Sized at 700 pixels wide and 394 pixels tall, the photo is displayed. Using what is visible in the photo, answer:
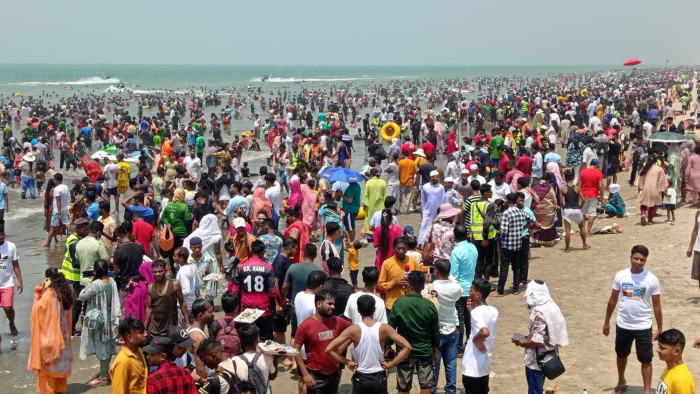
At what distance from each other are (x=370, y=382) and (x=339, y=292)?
1.31 meters

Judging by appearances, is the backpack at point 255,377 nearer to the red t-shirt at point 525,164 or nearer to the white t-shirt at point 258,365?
the white t-shirt at point 258,365

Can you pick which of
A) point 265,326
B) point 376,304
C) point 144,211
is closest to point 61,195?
point 144,211

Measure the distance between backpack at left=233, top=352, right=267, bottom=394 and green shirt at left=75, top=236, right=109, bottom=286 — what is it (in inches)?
159

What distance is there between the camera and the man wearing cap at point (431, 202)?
1179cm

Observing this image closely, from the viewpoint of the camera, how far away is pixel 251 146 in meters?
31.0

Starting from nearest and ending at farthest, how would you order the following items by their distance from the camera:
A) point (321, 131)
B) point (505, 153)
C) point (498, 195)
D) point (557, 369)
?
point (557, 369) < point (498, 195) < point (505, 153) < point (321, 131)

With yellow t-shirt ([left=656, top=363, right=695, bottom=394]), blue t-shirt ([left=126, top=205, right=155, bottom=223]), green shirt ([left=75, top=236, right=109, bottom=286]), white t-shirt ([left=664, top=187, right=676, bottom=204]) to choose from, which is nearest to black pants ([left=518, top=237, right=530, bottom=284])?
white t-shirt ([left=664, top=187, right=676, bottom=204])

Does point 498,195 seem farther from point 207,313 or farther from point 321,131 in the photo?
point 321,131

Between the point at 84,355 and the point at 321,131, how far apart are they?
13788 mm

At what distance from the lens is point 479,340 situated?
Result: 6.03m

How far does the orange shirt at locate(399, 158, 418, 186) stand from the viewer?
15.1 m

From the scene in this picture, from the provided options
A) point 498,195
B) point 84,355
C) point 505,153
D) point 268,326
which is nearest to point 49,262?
Result: point 84,355

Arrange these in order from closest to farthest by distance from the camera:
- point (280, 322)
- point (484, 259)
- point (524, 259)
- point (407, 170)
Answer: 1. point (280, 322)
2. point (524, 259)
3. point (484, 259)
4. point (407, 170)

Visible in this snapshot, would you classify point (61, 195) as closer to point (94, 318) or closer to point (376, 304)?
point (94, 318)
